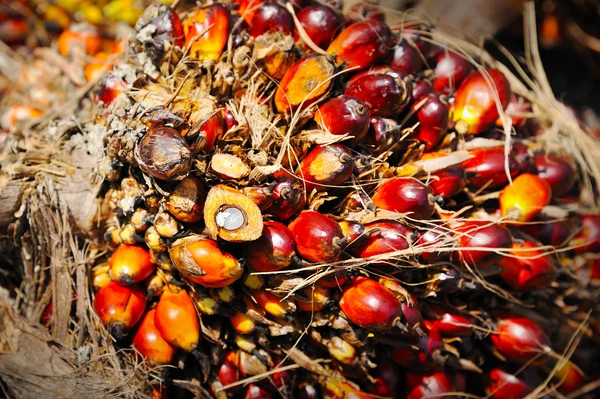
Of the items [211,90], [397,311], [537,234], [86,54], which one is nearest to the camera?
[397,311]

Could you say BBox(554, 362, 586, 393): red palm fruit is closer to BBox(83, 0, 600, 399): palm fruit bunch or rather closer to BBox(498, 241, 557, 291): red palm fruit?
BBox(83, 0, 600, 399): palm fruit bunch

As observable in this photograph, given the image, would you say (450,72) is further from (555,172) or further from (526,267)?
(526,267)

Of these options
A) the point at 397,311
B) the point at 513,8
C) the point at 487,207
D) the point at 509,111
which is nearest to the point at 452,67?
the point at 509,111

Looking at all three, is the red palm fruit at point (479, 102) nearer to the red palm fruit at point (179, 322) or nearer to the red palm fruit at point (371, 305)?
the red palm fruit at point (371, 305)

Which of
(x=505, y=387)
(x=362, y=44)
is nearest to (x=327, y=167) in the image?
(x=362, y=44)

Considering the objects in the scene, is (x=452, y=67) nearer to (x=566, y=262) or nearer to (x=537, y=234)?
(x=537, y=234)

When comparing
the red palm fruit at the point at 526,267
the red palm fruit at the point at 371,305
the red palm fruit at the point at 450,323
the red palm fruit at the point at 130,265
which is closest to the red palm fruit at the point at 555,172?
the red palm fruit at the point at 526,267
